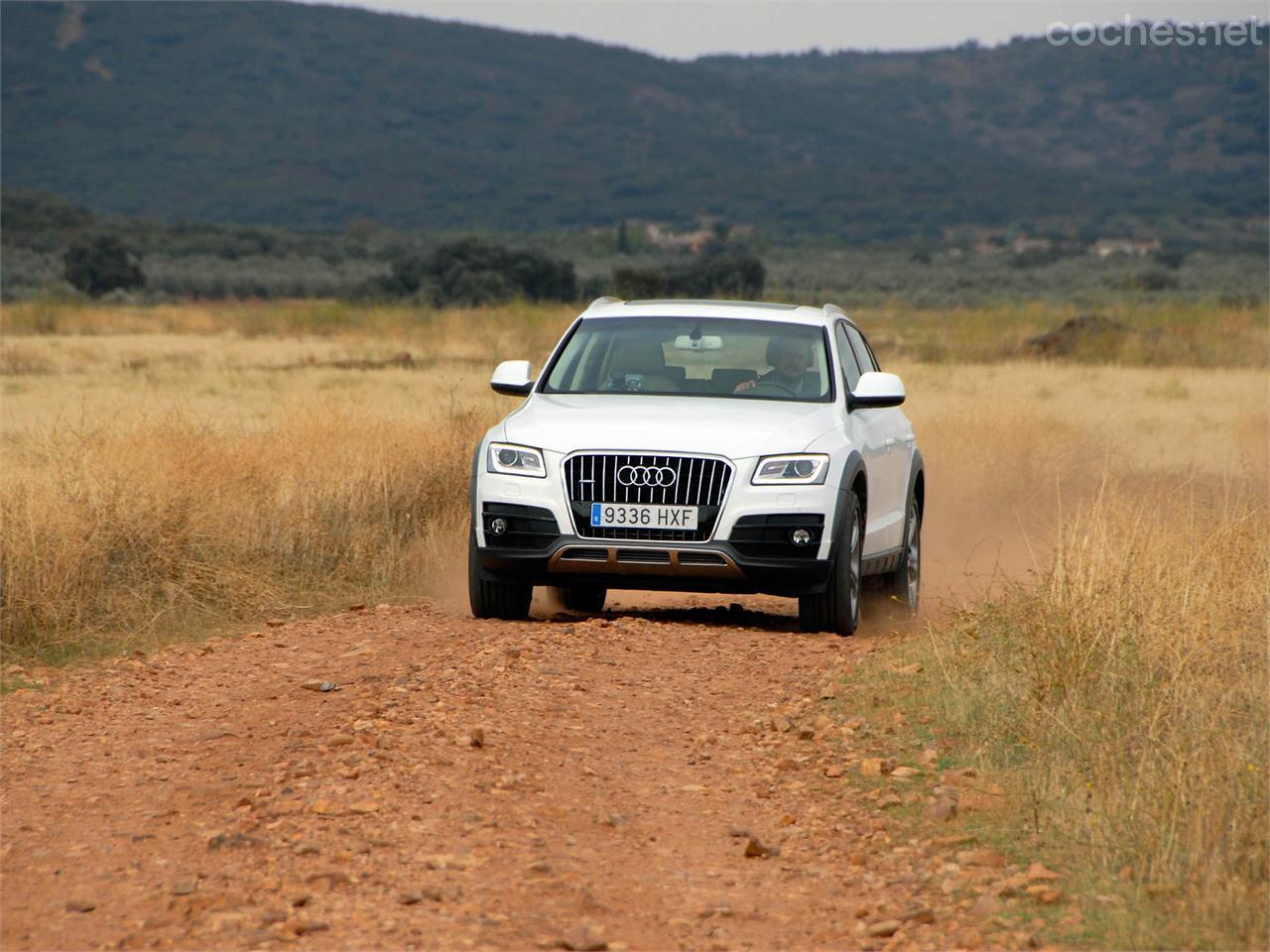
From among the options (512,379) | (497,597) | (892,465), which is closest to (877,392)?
(892,465)

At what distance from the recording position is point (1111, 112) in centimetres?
19962

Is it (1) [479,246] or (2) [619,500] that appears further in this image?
(1) [479,246]

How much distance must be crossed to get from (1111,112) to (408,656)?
202 metres

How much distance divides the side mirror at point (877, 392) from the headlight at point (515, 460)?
1.75 metres

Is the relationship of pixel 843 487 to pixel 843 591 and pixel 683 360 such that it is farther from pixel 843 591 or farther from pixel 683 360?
pixel 683 360

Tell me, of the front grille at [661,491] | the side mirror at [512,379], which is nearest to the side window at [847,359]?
the front grille at [661,491]

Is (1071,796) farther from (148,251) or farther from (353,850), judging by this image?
(148,251)

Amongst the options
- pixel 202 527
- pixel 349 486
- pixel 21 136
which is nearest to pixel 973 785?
pixel 202 527

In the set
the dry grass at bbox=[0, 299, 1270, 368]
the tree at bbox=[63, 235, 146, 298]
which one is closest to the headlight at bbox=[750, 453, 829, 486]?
the dry grass at bbox=[0, 299, 1270, 368]

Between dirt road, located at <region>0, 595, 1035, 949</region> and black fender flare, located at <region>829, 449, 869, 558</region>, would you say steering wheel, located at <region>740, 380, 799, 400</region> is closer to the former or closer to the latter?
black fender flare, located at <region>829, 449, 869, 558</region>

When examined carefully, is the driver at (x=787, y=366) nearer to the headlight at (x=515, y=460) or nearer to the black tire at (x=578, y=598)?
the headlight at (x=515, y=460)

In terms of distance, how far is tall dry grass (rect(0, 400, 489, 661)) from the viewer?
1013 centimetres

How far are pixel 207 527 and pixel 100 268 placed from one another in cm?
5231

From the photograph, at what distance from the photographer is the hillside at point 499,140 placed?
466 feet
